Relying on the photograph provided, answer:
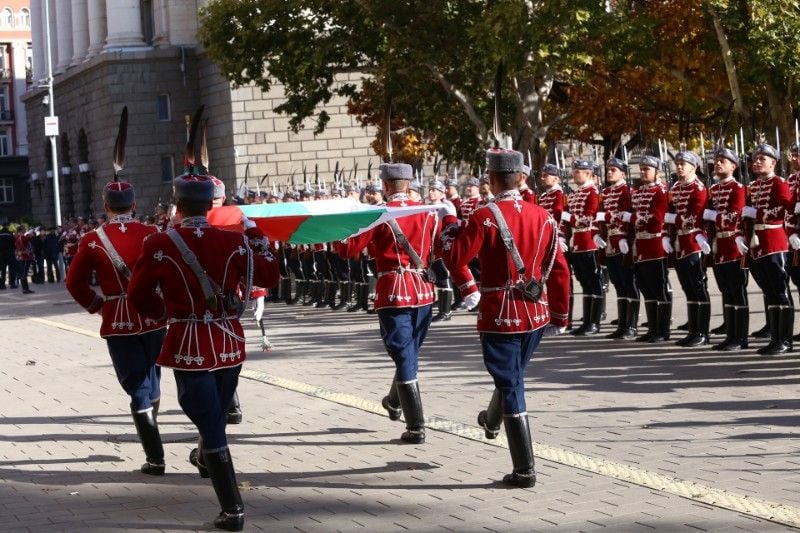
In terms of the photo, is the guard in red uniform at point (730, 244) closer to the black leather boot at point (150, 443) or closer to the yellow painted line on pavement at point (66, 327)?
the black leather boot at point (150, 443)

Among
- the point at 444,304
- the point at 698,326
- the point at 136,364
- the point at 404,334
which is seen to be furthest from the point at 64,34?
the point at 136,364

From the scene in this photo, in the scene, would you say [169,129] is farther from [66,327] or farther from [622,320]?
[622,320]

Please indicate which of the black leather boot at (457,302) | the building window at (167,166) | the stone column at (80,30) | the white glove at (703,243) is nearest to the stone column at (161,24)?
the building window at (167,166)

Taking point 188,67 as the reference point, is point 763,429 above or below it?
below

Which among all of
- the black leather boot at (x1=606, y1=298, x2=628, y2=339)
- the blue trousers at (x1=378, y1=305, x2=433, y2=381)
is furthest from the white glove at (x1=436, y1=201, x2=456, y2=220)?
the black leather boot at (x1=606, y1=298, x2=628, y2=339)

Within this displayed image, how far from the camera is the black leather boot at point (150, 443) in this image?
1061 centimetres

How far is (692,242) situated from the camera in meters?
16.8

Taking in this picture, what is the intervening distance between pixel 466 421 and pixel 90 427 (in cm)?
315

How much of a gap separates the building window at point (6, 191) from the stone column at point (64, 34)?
108 feet

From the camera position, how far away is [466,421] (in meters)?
12.1

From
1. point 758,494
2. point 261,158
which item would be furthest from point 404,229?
point 261,158

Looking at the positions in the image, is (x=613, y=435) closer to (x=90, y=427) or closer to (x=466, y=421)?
(x=466, y=421)

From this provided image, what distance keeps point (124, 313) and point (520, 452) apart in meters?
2.91

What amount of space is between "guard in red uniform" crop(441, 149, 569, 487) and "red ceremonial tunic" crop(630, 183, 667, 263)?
25.1 feet
